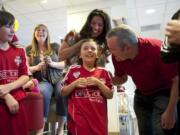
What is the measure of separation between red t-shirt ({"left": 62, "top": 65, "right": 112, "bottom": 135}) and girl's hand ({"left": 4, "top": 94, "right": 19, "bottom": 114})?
0.39 metres

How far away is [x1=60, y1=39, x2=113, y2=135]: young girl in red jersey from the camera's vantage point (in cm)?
153

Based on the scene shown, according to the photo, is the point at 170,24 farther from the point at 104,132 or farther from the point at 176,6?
the point at 176,6

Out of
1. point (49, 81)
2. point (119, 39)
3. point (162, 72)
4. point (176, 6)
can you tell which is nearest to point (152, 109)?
point (162, 72)

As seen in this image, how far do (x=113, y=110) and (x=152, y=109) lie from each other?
2108 millimetres

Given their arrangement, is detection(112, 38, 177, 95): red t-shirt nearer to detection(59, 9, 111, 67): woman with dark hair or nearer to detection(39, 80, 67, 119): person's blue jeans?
detection(59, 9, 111, 67): woman with dark hair

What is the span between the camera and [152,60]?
138cm

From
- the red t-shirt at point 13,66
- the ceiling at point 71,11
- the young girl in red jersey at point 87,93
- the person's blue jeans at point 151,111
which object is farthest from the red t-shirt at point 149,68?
the ceiling at point 71,11

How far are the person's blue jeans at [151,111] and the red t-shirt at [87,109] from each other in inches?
9.1

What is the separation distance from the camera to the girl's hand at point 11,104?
129cm

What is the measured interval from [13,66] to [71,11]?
3.19 meters

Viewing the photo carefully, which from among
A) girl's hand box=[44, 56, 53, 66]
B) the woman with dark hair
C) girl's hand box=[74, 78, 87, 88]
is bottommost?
girl's hand box=[74, 78, 87, 88]

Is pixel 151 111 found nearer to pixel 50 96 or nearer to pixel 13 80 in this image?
pixel 13 80

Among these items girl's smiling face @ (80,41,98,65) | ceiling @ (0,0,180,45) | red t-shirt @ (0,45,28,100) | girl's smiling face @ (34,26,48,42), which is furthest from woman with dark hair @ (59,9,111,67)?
ceiling @ (0,0,180,45)

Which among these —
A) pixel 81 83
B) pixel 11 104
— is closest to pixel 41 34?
pixel 81 83
